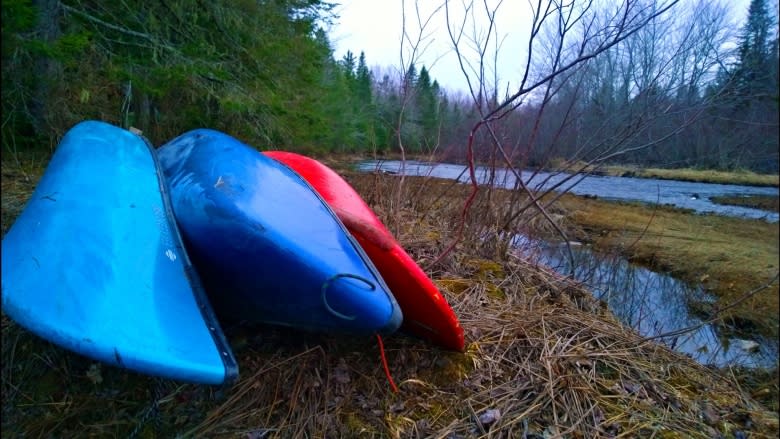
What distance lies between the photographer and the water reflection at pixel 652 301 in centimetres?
241

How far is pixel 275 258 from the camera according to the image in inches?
60.5

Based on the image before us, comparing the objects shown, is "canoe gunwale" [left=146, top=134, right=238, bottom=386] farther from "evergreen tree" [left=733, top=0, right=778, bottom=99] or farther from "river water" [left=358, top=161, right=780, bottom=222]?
"evergreen tree" [left=733, top=0, right=778, bottom=99]

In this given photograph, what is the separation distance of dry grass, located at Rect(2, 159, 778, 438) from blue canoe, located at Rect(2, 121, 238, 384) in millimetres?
332

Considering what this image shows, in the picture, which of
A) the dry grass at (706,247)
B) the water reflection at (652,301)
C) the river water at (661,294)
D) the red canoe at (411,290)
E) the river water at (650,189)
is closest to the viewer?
the dry grass at (706,247)

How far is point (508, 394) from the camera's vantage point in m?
1.71

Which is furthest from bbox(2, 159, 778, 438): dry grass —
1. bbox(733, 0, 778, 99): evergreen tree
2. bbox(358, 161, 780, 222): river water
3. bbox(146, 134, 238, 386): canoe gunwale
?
bbox(733, 0, 778, 99): evergreen tree

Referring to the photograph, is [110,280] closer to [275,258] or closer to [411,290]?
[275,258]

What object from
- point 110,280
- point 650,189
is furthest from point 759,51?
point 650,189

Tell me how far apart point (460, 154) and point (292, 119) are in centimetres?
478

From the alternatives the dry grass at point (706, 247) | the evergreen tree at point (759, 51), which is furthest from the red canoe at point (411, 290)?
the evergreen tree at point (759, 51)

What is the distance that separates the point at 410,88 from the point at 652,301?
10.1 feet

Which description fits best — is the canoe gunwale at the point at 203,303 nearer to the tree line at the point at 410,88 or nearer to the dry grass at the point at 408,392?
the dry grass at the point at 408,392

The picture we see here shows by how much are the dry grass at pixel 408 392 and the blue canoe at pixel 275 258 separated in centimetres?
27

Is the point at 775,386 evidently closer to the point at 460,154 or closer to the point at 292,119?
the point at 460,154
